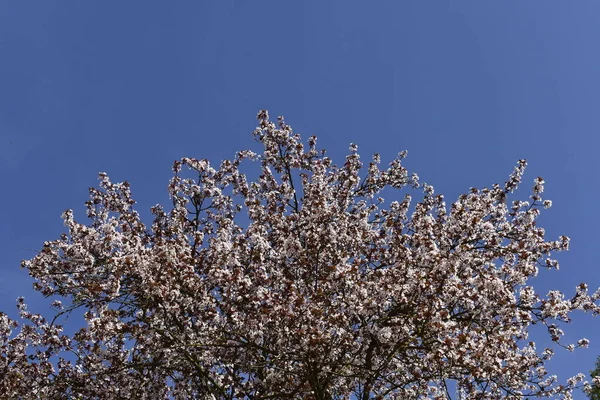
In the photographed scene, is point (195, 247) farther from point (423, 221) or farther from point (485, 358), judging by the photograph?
point (485, 358)

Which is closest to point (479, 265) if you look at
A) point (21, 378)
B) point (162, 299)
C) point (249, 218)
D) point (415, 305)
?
point (415, 305)

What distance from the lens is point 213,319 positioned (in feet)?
36.2

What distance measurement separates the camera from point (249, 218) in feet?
49.8

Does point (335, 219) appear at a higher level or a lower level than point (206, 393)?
higher

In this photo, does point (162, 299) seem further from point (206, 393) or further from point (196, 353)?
point (206, 393)

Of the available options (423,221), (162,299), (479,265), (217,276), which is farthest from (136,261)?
(479,265)

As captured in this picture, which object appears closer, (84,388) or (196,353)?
(196,353)

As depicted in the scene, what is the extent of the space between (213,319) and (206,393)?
2.35m

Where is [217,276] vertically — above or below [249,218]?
below

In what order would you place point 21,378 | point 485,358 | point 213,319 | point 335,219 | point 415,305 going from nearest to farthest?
point 485,358 → point 415,305 → point 213,319 → point 335,219 → point 21,378

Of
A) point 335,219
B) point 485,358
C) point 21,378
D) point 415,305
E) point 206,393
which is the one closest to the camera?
point 485,358

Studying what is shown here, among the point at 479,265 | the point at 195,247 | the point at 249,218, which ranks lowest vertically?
the point at 479,265

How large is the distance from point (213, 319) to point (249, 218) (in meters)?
4.61

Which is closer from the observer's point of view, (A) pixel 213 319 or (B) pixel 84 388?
(A) pixel 213 319
